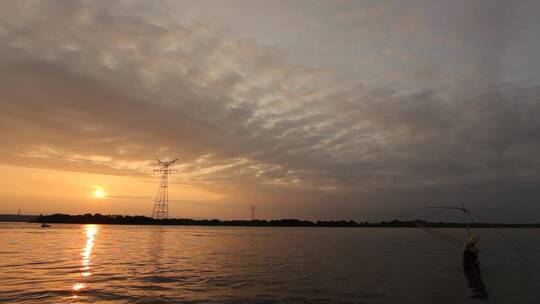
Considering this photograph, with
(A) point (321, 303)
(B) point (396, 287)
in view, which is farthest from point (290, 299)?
(B) point (396, 287)

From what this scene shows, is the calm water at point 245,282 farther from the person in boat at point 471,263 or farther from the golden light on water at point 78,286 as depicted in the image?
the person in boat at point 471,263

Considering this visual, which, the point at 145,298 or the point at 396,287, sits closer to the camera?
the point at 145,298

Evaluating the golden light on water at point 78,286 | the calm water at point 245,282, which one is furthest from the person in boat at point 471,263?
the golden light on water at point 78,286

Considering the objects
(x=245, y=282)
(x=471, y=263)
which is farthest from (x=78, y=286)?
(x=471, y=263)

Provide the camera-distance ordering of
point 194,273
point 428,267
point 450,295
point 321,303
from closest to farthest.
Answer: point 321,303, point 450,295, point 194,273, point 428,267

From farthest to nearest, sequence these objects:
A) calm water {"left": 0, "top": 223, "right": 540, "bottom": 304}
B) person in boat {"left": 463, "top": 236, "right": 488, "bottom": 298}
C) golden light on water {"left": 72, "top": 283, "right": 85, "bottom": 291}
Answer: person in boat {"left": 463, "top": 236, "right": 488, "bottom": 298} → golden light on water {"left": 72, "top": 283, "right": 85, "bottom": 291} → calm water {"left": 0, "top": 223, "right": 540, "bottom": 304}

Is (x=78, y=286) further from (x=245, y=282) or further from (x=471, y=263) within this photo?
(x=471, y=263)

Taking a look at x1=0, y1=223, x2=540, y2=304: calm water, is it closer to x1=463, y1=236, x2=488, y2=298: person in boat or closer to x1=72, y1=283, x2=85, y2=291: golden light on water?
x1=72, y1=283, x2=85, y2=291: golden light on water

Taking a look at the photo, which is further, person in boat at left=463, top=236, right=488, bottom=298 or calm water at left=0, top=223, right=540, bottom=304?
person in boat at left=463, top=236, right=488, bottom=298

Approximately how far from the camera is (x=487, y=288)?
3784 centimetres

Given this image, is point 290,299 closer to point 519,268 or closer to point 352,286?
point 352,286

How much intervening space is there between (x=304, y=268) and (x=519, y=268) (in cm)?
3072

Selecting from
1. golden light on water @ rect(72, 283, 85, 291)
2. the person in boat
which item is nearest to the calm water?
golden light on water @ rect(72, 283, 85, 291)

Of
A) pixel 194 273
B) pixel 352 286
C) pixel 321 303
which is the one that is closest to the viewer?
pixel 321 303
